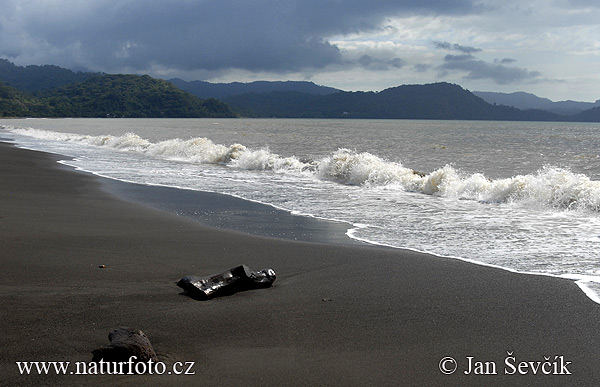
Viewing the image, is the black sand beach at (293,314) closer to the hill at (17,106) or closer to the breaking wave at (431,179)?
the breaking wave at (431,179)

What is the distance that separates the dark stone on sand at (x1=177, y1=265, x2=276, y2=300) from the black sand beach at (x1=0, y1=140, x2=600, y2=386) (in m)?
0.10

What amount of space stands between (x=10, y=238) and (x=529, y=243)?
24.8 ft

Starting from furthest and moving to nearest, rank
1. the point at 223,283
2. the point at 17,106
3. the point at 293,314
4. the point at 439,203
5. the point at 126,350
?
the point at 17,106, the point at 439,203, the point at 223,283, the point at 293,314, the point at 126,350

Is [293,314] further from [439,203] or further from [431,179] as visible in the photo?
[431,179]

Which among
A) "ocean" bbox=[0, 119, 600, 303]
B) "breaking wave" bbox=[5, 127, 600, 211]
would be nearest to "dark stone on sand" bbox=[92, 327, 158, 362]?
"ocean" bbox=[0, 119, 600, 303]

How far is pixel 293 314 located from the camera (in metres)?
4.96

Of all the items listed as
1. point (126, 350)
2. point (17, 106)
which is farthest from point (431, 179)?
point (17, 106)

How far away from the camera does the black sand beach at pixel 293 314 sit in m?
3.84

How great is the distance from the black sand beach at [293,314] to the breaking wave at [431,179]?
711cm

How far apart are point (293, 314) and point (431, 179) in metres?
11.9

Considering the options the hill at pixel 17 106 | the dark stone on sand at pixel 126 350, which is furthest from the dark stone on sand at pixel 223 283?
the hill at pixel 17 106

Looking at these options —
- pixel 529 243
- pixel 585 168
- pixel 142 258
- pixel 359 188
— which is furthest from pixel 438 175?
pixel 585 168

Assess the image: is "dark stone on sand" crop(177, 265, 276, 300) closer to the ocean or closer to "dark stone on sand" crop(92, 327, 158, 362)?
"dark stone on sand" crop(92, 327, 158, 362)

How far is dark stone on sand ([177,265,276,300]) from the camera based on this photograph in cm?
537
